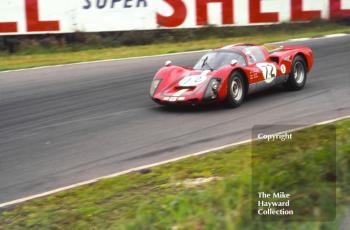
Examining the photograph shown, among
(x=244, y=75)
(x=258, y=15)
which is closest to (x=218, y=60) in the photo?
(x=244, y=75)

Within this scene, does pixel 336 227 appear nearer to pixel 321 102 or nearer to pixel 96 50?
pixel 321 102

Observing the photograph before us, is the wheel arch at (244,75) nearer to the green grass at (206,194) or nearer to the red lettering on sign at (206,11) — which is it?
the green grass at (206,194)

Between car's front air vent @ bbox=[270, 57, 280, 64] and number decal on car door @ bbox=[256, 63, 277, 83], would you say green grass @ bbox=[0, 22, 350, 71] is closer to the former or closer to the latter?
car's front air vent @ bbox=[270, 57, 280, 64]

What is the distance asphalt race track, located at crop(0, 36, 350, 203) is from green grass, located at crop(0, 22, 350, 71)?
7.62 feet

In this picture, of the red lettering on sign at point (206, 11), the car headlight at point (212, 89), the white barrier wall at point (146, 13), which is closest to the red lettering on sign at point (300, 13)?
the white barrier wall at point (146, 13)

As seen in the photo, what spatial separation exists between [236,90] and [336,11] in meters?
11.3

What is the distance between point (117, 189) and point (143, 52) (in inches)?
449

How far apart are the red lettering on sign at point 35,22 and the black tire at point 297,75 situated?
8.78m

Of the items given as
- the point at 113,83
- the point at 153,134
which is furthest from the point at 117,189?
the point at 113,83

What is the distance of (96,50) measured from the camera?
19.2m

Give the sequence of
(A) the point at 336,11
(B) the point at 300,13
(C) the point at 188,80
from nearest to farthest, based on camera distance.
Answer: (C) the point at 188,80 → (B) the point at 300,13 → (A) the point at 336,11

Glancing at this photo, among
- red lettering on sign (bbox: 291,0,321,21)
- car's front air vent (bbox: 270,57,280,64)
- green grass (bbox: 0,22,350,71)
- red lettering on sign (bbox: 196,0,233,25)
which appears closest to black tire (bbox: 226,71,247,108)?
car's front air vent (bbox: 270,57,280,64)

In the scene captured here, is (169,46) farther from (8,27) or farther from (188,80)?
(188,80)

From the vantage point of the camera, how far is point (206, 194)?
17.9 ft
